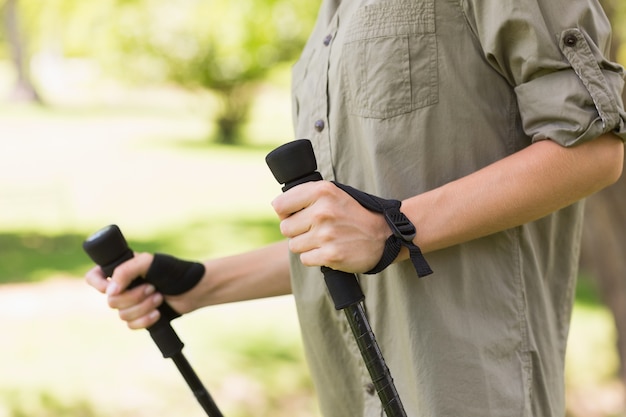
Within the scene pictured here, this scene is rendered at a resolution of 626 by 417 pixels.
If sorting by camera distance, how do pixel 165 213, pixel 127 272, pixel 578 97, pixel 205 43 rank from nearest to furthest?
pixel 578 97 < pixel 127 272 < pixel 165 213 < pixel 205 43

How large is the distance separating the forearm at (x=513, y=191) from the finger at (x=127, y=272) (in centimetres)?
72

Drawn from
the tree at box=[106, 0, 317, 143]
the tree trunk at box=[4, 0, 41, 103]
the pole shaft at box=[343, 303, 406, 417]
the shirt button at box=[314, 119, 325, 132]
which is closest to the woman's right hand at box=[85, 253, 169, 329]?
the shirt button at box=[314, 119, 325, 132]

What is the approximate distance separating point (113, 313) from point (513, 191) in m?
7.31

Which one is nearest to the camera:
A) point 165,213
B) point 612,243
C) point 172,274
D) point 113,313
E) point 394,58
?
point 394,58

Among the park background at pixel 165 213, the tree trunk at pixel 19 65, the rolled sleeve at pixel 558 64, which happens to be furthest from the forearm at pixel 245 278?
the tree trunk at pixel 19 65

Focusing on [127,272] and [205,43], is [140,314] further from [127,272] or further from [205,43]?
[205,43]

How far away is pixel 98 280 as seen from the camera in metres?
1.97

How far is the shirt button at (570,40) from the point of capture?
1.42 m

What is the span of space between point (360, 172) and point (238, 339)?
6.17 meters

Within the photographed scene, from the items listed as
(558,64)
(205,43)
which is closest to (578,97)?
(558,64)

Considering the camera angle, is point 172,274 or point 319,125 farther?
point 172,274

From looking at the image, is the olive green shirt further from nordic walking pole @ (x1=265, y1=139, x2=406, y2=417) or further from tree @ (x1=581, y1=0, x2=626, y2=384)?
tree @ (x1=581, y1=0, x2=626, y2=384)

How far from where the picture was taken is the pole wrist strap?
56.4 inches

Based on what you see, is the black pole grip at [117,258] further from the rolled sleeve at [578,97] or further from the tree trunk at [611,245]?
the tree trunk at [611,245]
